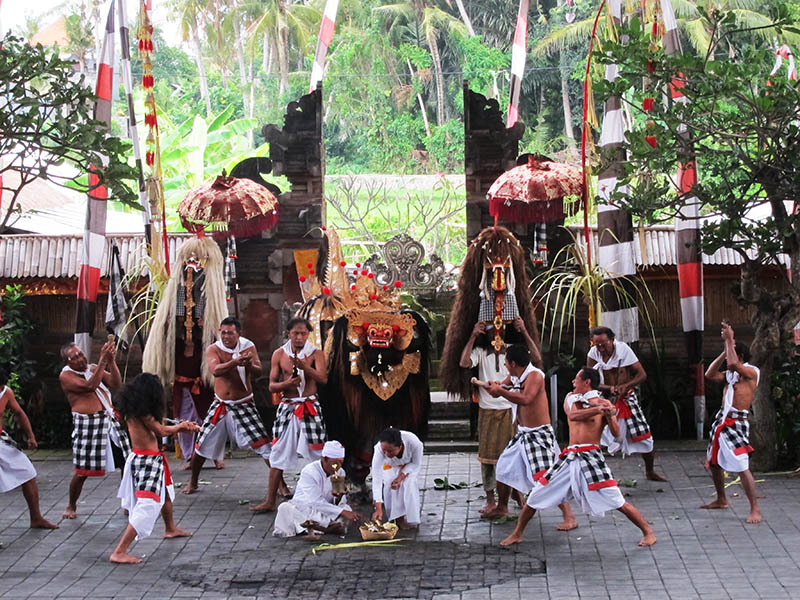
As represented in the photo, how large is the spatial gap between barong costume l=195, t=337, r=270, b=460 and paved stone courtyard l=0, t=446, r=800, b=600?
0.48 metres

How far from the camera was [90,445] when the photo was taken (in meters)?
9.24

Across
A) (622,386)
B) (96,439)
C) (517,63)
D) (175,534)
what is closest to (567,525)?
(622,386)

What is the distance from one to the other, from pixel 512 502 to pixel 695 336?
329 centimetres

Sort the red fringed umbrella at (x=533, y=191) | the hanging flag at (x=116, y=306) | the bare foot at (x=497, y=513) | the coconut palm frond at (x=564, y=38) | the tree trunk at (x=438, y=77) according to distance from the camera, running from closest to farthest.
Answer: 1. the bare foot at (x=497, y=513)
2. the red fringed umbrella at (x=533, y=191)
3. the hanging flag at (x=116, y=306)
4. the coconut palm frond at (x=564, y=38)
5. the tree trunk at (x=438, y=77)

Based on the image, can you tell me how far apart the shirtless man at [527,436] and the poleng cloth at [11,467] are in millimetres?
3552

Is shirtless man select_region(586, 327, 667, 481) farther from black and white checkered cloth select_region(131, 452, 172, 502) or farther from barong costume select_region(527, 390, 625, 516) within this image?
black and white checkered cloth select_region(131, 452, 172, 502)

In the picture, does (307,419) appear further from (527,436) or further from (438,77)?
(438,77)

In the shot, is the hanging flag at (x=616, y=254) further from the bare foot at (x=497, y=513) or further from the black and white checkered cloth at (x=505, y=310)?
the bare foot at (x=497, y=513)

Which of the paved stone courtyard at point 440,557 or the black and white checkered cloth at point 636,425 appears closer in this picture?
the paved stone courtyard at point 440,557

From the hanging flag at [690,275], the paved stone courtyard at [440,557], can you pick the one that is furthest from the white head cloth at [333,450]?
the hanging flag at [690,275]

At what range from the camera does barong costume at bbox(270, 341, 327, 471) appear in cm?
934

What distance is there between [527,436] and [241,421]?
103 inches

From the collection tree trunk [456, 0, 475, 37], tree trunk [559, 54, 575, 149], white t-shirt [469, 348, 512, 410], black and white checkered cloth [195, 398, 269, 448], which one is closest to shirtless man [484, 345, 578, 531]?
white t-shirt [469, 348, 512, 410]

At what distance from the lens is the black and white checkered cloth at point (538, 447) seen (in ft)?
28.2
